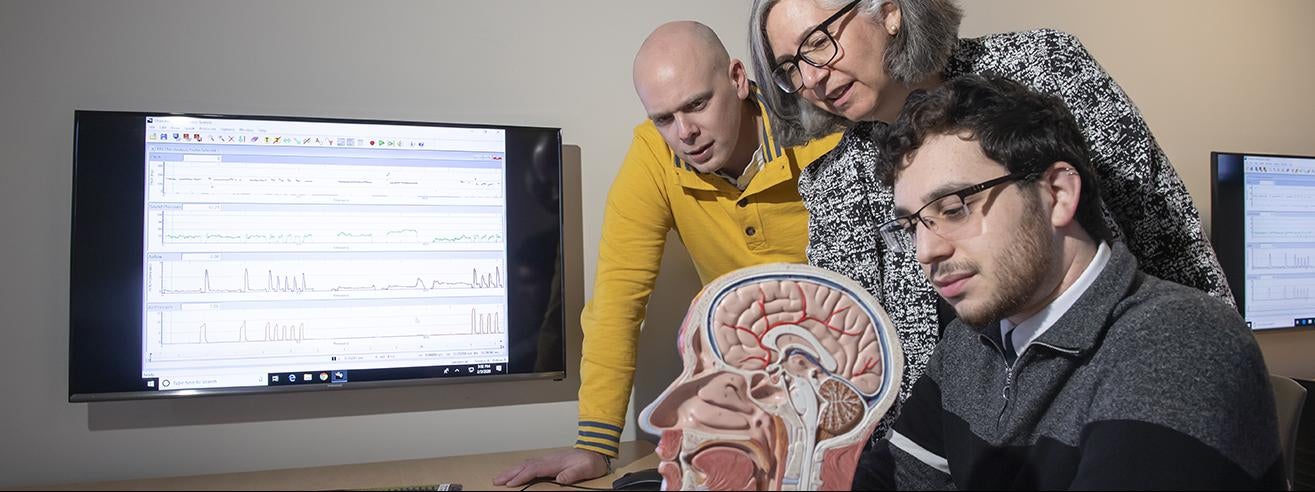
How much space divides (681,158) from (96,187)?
117 cm

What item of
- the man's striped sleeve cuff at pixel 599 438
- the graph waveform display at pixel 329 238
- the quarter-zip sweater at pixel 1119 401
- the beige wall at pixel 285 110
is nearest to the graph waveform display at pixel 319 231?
the graph waveform display at pixel 329 238

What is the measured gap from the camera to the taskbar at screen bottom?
1769 mm

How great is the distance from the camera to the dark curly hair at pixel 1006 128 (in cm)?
113

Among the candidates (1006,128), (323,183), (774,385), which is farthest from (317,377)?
(1006,128)

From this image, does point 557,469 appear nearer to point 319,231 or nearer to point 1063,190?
point 319,231

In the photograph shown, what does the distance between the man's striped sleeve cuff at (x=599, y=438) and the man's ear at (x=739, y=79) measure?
0.72 metres

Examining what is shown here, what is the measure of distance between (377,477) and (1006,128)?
138 centimetres

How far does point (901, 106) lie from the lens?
1.52 meters

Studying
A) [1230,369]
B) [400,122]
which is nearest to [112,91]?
[400,122]

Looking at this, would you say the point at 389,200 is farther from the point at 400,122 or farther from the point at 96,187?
the point at 96,187

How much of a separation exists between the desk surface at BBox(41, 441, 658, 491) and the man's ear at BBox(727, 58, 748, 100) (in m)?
0.80

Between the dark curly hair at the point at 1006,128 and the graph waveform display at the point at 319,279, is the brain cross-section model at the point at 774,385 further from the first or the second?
the graph waveform display at the point at 319,279

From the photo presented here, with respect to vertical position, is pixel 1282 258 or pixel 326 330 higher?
pixel 1282 258

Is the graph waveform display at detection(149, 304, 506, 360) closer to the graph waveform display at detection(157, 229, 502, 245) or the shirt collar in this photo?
the graph waveform display at detection(157, 229, 502, 245)
